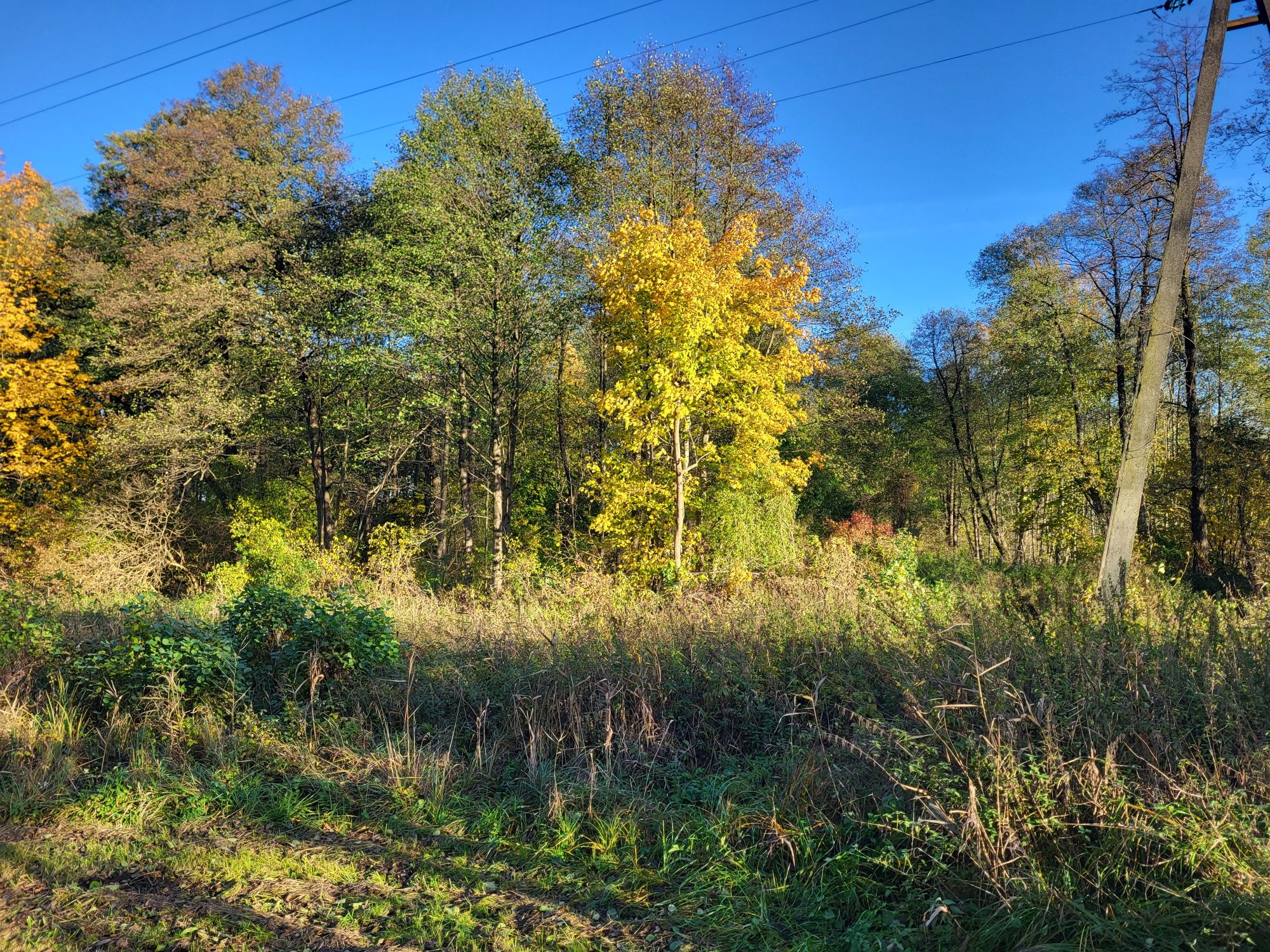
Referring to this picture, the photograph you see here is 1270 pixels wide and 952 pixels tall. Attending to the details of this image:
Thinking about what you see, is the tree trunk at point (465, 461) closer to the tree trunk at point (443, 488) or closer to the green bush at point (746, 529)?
the tree trunk at point (443, 488)

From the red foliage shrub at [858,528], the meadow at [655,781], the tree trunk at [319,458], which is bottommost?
the meadow at [655,781]

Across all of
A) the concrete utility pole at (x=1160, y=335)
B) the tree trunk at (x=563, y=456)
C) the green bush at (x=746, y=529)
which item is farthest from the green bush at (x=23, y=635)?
the tree trunk at (x=563, y=456)

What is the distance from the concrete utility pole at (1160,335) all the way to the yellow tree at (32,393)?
78.5 ft

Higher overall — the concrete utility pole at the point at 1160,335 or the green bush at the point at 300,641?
the concrete utility pole at the point at 1160,335

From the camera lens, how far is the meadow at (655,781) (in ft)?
9.83

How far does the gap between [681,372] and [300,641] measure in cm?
975

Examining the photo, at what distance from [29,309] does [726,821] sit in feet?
82.4

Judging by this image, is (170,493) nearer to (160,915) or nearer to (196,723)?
(196,723)

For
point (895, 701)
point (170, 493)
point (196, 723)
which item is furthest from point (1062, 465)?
point (170, 493)

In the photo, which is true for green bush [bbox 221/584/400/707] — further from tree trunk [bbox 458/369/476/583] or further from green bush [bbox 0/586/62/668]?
tree trunk [bbox 458/369/476/583]

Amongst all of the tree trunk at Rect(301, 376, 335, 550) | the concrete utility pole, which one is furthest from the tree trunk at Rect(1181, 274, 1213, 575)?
the tree trunk at Rect(301, 376, 335, 550)

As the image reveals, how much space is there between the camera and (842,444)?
31.4 m

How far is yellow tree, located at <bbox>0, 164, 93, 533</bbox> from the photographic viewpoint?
18.2 meters

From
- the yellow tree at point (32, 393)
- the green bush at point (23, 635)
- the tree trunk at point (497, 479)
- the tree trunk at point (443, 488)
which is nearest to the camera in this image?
the green bush at point (23, 635)
